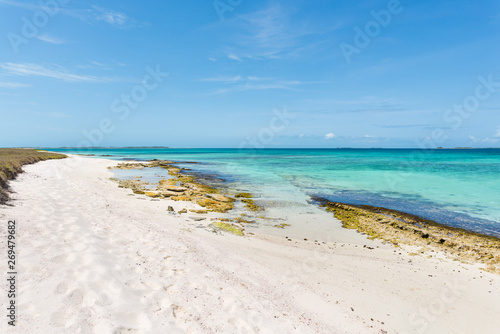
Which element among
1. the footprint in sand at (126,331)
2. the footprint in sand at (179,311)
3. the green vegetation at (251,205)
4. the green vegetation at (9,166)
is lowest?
the green vegetation at (251,205)

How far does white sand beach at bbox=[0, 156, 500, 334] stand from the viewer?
449cm

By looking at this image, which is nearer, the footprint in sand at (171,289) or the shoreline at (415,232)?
the footprint in sand at (171,289)

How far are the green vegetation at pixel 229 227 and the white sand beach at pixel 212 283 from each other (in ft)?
3.42

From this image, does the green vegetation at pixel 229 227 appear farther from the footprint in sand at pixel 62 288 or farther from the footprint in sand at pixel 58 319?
the footprint in sand at pixel 58 319

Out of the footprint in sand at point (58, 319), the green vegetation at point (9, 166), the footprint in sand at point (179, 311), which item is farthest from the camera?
the green vegetation at point (9, 166)

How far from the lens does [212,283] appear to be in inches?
245

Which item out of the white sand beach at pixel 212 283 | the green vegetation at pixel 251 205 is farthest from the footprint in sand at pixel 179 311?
the green vegetation at pixel 251 205

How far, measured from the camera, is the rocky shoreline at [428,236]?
413 inches

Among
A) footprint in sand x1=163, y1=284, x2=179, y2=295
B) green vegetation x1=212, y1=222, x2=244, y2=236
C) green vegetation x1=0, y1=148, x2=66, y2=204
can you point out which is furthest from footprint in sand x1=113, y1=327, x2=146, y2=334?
green vegetation x1=0, y1=148, x2=66, y2=204

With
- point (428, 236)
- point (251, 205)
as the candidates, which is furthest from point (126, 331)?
point (251, 205)

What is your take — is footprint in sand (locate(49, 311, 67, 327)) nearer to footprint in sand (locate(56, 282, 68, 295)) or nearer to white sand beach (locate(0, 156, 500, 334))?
white sand beach (locate(0, 156, 500, 334))

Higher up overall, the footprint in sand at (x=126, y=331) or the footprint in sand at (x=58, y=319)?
the footprint in sand at (x=58, y=319)

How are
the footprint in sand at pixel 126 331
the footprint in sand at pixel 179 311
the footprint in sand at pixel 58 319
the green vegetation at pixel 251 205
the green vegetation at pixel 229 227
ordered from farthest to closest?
the green vegetation at pixel 251 205
the green vegetation at pixel 229 227
the footprint in sand at pixel 179 311
the footprint in sand at pixel 126 331
the footprint in sand at pixel 58 319

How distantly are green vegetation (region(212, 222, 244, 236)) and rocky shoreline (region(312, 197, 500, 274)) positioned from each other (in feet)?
20.6
